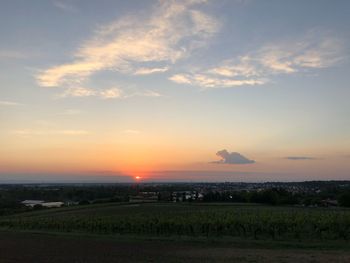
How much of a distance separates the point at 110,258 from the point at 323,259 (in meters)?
11.9

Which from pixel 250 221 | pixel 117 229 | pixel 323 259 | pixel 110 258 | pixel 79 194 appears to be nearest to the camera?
pixel 323 259

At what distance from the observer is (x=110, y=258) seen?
2706 centimetres

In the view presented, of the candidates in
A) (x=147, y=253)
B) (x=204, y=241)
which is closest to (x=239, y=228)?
(x=204, y=241)

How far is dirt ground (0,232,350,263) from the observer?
26.0m

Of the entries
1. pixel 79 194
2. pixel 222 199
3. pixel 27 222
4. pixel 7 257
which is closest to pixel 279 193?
pixel 222 199

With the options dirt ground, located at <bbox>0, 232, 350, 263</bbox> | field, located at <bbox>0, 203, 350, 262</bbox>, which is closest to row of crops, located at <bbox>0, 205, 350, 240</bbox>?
field, located at <bbox>0, 203, 350, 262</bbox>

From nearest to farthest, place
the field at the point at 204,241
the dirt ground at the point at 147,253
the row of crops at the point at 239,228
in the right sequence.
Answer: the dirt ground at the point at 147,253, the field at the point at 204,241, the row of crops at the point at 239,228

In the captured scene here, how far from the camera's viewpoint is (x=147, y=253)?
29594 millimetres

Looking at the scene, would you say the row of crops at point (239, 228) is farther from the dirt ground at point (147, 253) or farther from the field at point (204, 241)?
the dirt ground at point (147, 253)

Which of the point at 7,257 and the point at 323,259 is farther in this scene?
the point at 7,257

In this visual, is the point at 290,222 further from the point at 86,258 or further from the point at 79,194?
the point at 79,194

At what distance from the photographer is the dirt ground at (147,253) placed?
2600 centimetres

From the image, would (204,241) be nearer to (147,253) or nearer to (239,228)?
(239,228)

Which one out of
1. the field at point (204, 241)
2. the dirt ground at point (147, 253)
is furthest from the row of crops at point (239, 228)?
the dirt ground at point (147, 253)
